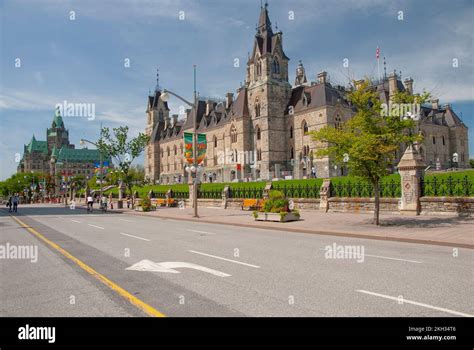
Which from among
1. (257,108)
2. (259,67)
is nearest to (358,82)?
(257,108)

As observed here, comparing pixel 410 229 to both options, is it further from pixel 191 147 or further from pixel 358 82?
pixel 191 147

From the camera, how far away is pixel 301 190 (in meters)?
29.9

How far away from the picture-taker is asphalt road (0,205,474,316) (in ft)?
17.3

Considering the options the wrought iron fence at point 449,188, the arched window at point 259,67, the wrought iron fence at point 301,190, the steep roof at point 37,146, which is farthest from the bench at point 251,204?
the steep roof at point 37,146

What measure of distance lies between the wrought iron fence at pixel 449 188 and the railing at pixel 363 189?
6.82 ft

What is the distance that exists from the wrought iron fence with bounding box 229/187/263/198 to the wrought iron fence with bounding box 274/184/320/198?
173 centimetres

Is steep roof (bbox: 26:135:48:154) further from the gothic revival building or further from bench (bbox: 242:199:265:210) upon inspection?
bench (bbox: 242:199:265:210)

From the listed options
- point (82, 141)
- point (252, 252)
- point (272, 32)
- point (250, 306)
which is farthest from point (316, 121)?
point (250, 306)

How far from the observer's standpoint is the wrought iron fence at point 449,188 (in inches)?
757

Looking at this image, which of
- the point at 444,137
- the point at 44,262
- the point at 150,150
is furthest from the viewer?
the point at 150,150

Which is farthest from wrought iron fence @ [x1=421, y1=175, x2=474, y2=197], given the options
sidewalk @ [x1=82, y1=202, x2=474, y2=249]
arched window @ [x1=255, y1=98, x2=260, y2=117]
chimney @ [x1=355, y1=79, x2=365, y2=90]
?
arched window @ [x1=255, y1=98, x2=260, y2=117]
